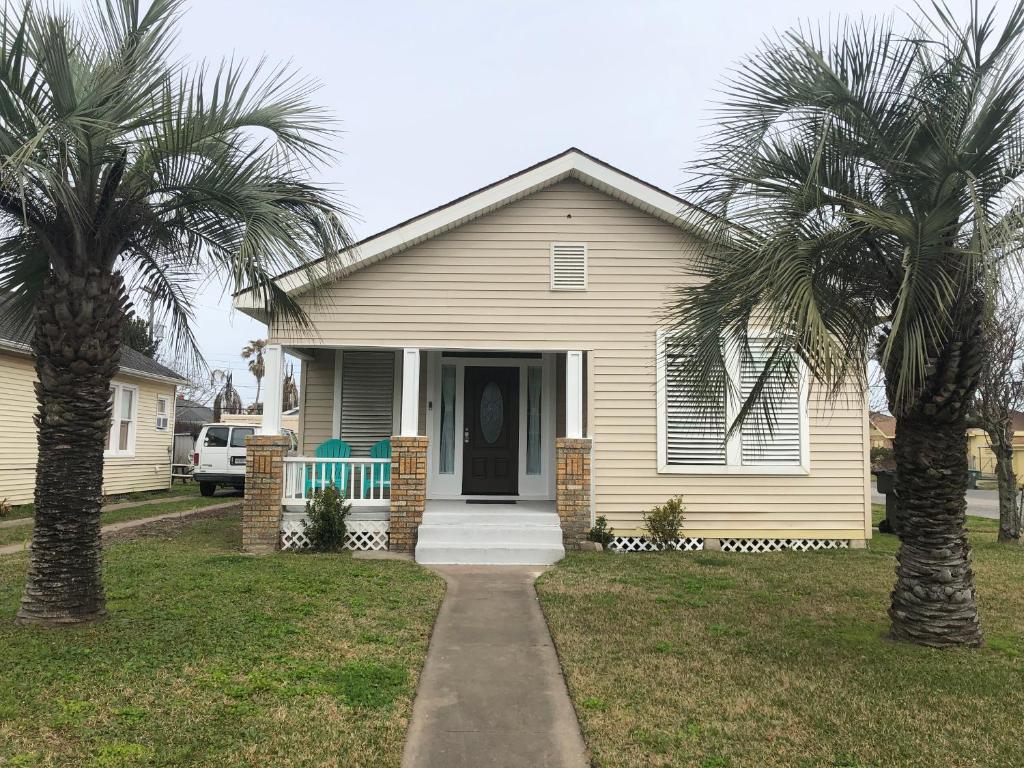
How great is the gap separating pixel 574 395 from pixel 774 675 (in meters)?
5.21

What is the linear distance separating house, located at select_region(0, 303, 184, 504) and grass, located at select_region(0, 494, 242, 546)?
1.04m

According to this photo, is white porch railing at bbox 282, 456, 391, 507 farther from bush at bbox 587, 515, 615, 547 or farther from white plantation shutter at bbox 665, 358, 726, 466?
white plantation shutter at bbox 665, 358, 726, 466

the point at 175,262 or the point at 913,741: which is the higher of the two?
the point at 175,262

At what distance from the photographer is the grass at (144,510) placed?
1018 cm

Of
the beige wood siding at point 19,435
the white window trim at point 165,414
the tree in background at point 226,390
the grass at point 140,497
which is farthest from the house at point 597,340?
the tree in background at point 226,390

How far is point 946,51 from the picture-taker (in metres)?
4.76

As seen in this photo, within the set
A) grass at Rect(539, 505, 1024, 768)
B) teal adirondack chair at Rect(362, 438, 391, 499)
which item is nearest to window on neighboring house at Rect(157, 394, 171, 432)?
teal adirondack chair at Rect(362, 438, 391, 499)

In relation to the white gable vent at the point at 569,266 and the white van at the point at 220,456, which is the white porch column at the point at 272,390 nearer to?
the white gable vent at the point at 569,266

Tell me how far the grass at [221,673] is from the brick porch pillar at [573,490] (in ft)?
7.74

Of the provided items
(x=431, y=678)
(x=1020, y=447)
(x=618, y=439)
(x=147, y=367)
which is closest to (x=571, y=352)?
(x=618, y=439)

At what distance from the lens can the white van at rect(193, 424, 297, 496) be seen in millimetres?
17938

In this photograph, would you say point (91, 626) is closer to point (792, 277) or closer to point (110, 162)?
point (110, 162)

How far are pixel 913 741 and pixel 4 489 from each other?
47.4ft

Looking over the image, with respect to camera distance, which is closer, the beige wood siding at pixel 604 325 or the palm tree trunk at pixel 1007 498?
the beige wood siding at pixel 604 325
